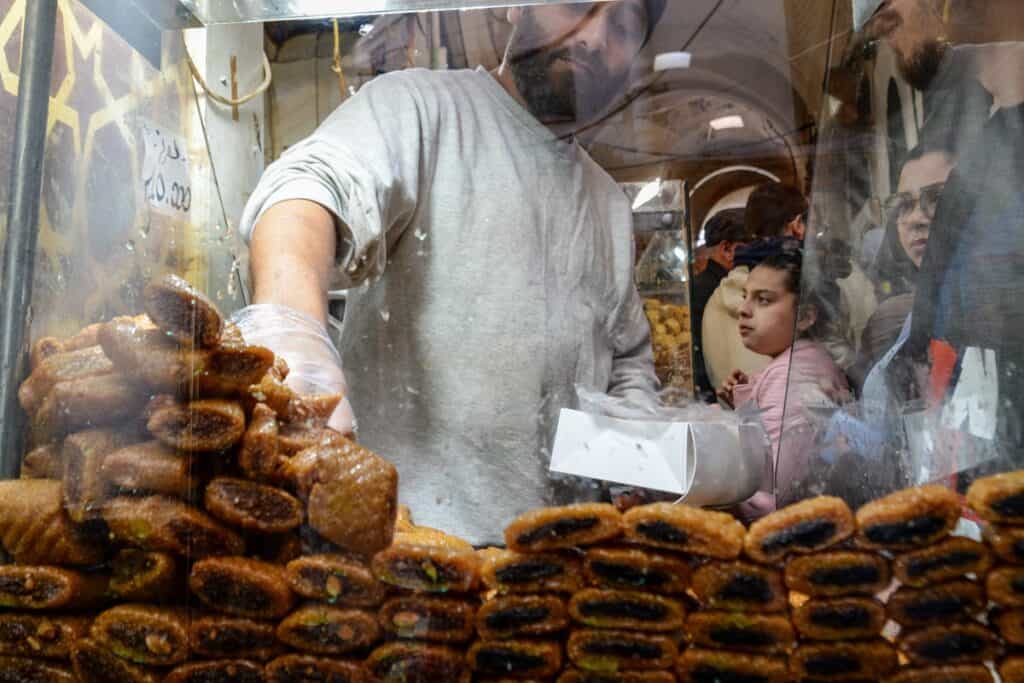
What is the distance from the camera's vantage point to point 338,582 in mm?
788

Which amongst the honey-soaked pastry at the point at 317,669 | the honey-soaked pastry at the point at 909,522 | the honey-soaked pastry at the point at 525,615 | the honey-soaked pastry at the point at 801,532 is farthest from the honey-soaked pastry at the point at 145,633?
the honey-soaked pastry at the point at 909,522

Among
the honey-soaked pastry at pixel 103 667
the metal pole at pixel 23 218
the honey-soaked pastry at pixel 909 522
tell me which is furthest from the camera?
the metal pole at pixel 23 218

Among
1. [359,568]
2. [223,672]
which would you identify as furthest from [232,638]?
[359,568]

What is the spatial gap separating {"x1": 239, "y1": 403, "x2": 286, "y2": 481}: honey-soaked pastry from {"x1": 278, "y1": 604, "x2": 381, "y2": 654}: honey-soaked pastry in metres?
0.14

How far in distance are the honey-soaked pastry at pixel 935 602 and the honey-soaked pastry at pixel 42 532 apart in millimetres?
817

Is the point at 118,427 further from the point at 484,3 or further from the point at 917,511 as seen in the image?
the point at 917,511

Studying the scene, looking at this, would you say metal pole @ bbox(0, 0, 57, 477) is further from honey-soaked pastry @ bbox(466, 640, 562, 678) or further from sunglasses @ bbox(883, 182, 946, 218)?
sunglasses @ bbox(883, 182, 946, 218)

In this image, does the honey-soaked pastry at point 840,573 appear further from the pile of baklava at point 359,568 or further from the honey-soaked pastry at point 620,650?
the honey-soaked pastry at point 620,650

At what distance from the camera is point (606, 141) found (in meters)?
1.07

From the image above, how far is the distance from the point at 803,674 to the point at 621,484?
0.86 ft

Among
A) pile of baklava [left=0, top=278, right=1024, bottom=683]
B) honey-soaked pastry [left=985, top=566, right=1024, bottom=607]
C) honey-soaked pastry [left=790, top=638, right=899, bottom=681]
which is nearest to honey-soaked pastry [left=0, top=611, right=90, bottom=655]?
pile of baklava [left=0, top=278, right=1024, bottom=683]

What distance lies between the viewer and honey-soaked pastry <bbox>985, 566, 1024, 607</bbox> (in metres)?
0.73

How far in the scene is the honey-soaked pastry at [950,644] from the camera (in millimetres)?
738

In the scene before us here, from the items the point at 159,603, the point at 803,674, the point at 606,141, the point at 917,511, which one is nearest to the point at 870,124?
the point at 606,141
